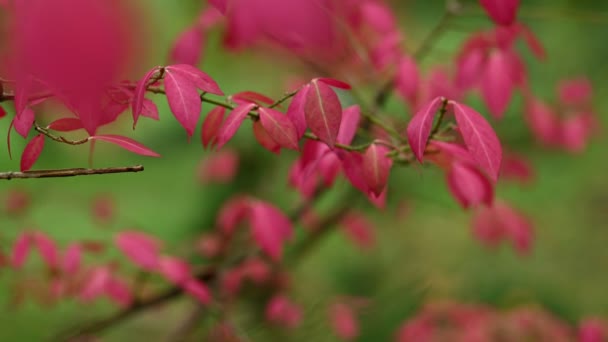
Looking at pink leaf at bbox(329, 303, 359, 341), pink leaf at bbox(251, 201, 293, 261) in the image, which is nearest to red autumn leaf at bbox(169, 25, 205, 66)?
pink leaf at bbox(251, 201, 293, 261)

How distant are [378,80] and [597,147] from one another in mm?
2129

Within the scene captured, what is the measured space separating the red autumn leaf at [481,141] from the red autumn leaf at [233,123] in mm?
220

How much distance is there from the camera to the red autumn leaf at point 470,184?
2.68 ft

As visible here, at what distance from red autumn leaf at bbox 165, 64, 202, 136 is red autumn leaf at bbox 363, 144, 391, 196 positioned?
0.20 m

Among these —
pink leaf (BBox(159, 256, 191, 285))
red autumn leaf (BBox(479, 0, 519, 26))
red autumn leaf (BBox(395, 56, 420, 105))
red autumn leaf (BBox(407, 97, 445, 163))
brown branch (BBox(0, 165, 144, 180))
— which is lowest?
pink leaf (BBox(159, 256, 191, 285))

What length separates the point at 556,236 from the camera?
2898 millimetres

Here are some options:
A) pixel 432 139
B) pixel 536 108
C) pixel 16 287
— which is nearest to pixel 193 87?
pixel 432 139

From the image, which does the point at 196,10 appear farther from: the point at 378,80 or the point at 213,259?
the point at 378,80

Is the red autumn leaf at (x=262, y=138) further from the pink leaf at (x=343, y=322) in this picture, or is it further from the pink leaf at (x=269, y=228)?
the pink leaf at (x=343, y=322)

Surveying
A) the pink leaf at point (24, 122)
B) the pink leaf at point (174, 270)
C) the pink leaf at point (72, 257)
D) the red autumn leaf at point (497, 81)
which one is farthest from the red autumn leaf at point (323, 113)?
the pink leaf at point (72, 257)

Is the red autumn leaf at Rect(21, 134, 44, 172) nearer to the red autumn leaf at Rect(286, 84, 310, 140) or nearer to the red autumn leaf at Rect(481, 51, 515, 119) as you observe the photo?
the red autumn leaf at Rect(286, 84, 310, 140)

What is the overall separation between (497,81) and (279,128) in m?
0.49

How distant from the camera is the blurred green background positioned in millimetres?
2383

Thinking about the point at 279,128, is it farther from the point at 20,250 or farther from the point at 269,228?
the point at 20,250
